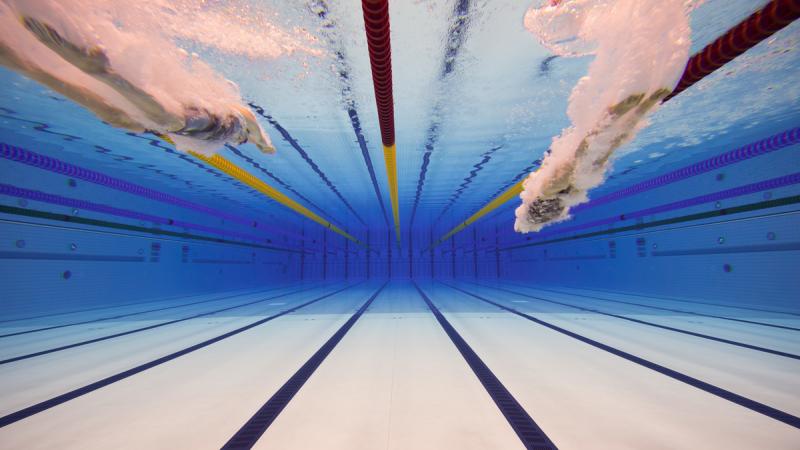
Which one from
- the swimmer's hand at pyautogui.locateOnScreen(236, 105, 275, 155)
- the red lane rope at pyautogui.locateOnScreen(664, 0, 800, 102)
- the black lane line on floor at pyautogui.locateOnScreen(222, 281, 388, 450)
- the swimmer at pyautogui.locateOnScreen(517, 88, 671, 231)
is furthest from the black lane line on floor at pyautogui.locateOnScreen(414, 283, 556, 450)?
the swimmer's hand at pyautogui.locateOnScreen(236, 105, 275, 155)

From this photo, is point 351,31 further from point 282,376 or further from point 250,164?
point 250,164

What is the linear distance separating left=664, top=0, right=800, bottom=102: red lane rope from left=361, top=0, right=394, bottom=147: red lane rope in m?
2.20

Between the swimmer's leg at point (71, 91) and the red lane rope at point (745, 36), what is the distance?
390 centimetres

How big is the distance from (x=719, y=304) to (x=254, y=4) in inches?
361

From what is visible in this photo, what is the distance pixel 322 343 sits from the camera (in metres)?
3.40

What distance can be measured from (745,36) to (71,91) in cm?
413

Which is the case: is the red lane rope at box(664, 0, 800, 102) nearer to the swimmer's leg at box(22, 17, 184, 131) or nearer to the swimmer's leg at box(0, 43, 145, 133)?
the swimmer's leg at box(22, 17, 184, 131)

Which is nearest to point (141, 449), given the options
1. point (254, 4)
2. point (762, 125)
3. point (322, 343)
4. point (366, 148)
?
point (322, 343)

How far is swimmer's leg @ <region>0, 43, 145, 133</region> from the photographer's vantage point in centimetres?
148

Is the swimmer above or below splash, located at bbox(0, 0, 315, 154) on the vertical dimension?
below

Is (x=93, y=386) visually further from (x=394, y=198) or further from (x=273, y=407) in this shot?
(x=394, y=198)

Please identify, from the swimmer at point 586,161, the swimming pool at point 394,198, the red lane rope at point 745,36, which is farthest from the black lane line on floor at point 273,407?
the red lane rope at point 745,36

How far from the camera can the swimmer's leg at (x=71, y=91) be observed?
4.84 feet

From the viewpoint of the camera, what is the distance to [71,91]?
1732 millimetres
